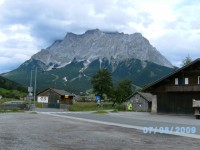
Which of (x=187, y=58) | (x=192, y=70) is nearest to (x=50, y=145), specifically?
(x=192, y=70)

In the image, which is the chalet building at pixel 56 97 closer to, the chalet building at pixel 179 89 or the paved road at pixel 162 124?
the chalet building at pixel 179 89

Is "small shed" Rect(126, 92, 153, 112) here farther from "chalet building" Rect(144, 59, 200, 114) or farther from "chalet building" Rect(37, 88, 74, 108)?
"chalet building" Rect(37, 88, 74, 108)

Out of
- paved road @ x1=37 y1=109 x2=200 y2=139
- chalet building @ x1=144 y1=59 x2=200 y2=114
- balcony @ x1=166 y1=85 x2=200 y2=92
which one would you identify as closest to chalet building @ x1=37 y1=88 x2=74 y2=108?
chalet building @ x1=144 y1=59 x2=200 y2=114

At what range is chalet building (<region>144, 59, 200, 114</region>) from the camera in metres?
44.5

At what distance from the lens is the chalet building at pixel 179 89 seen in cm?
4447

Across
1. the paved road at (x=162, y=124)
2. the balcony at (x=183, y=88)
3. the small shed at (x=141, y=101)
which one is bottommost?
the paved road at (x=162, y=124)

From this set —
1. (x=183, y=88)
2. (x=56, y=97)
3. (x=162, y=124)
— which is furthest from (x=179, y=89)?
(x=56, y=97)

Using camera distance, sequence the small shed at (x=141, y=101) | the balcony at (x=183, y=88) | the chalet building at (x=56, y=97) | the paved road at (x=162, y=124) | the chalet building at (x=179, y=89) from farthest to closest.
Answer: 1. the chalet building at (x=56, y=97)
2. the small shed at (x=141, y=101)
3. the chalet building at (x=179, y=89)
4. the balcony at (x=183, y=88)
5. the paved road at (x=162, y=124)

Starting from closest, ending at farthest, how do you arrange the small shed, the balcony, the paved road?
1. the paved road
2. the balcony
3. the small shed

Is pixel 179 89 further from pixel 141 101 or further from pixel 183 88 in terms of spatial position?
pixel 141 101

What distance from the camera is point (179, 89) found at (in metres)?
45.5

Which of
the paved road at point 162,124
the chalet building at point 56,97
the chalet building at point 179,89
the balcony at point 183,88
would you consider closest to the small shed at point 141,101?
the chalet building at point 179,89

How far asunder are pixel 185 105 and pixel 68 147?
34.7 m

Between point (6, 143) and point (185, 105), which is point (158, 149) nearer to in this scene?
point (6, 143)
